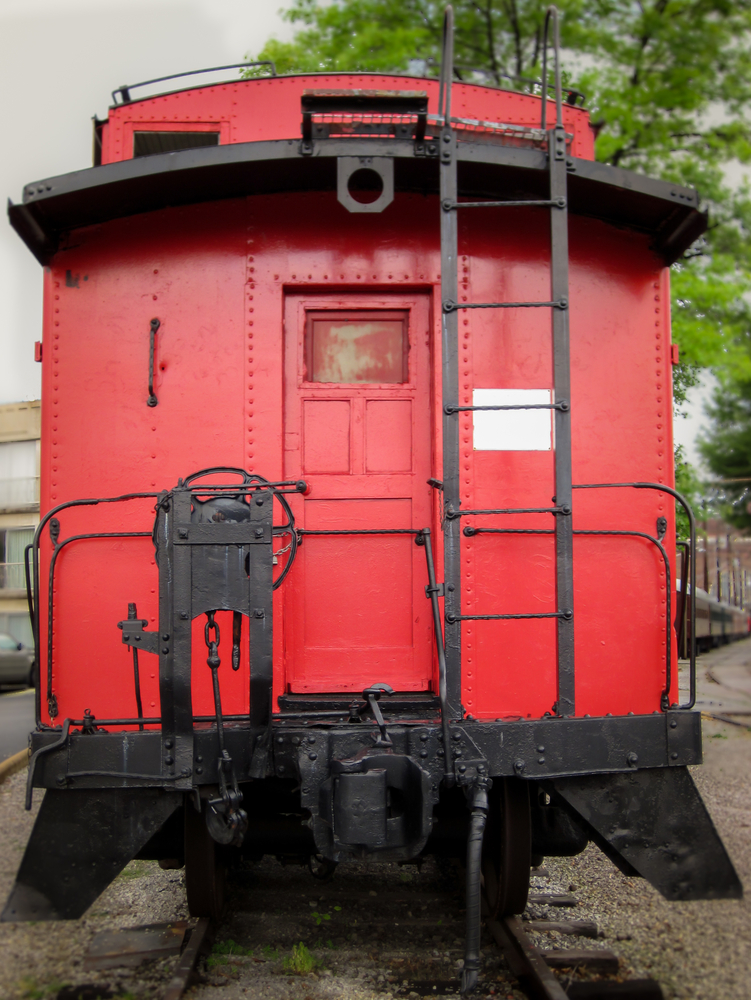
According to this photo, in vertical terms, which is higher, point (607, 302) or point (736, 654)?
point (607, 302)

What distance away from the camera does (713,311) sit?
1127 cm

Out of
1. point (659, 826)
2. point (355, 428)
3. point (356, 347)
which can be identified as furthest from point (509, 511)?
point (659, 826)

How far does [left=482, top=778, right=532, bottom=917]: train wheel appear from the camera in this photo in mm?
3387

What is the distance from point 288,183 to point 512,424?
4.78ft

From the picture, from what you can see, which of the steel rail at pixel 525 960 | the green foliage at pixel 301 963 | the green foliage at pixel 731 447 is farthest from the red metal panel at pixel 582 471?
the green foliage at pixel 731 447

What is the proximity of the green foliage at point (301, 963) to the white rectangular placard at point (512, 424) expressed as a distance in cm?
232

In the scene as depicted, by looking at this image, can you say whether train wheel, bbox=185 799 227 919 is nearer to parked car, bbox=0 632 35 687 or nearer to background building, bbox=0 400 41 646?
background building, bbox=0 400 41 646

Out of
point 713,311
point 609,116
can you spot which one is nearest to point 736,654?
point 713,311

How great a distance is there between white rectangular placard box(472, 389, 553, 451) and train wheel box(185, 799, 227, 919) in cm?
205

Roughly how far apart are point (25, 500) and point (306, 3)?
33.7 ft

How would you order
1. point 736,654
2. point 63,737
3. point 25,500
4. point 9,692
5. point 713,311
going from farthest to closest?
point 736,654 → point 9,692 → point 25,500 → point 713,311 → point 63,737

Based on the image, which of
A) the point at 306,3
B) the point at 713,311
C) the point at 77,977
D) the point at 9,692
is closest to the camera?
the point at 77,977

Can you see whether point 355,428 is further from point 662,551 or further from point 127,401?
point 662,551

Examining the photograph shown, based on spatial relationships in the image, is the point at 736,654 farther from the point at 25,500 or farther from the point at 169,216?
the point at 169,216
